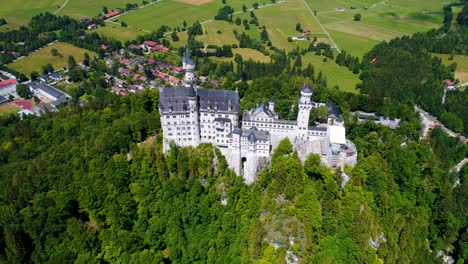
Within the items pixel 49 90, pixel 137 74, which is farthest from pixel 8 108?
pixel 137 74

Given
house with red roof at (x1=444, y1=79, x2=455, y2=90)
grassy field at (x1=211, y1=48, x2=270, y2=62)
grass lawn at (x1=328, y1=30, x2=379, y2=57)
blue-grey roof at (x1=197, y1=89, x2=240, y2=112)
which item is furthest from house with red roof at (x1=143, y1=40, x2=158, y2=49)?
house with red roof at (x1=444, y1=79, x2=455, y2=90)

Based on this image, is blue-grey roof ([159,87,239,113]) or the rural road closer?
blue-grey roof ([159,87,239,113])

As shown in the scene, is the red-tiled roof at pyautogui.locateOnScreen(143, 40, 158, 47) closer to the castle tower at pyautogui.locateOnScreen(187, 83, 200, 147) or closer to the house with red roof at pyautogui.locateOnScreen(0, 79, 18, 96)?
the house with red roof at pyautogui.locateOnScreen(0, 79, 18, 96)

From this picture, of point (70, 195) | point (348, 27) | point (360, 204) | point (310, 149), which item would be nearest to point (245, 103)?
point (310, 149)

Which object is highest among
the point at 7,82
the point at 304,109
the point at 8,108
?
the point at 304,109

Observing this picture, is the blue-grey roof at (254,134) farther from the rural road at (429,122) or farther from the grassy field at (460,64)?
the grassy field at (460,64)

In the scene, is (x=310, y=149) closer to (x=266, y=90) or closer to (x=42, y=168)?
(x=266, y=90)

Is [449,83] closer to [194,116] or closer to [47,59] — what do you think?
[194,116]

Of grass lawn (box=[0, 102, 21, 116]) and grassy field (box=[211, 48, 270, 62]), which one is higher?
grassy field (box=[211, 48, 270, 62])
